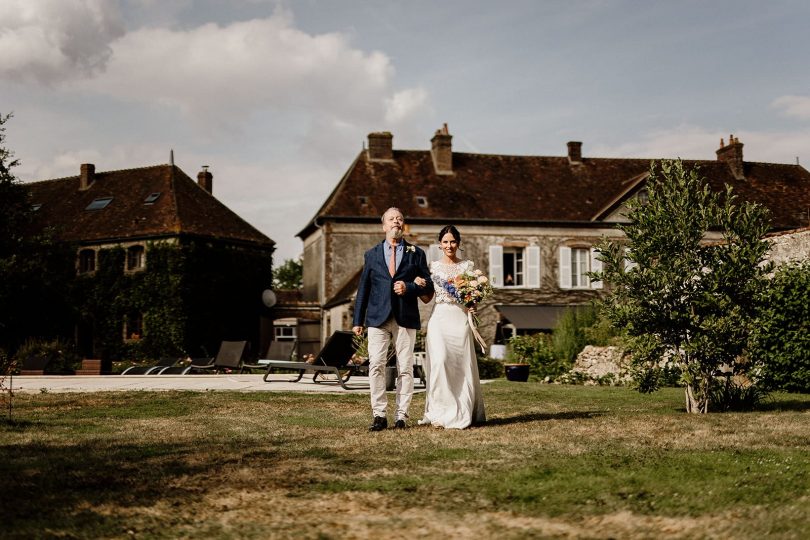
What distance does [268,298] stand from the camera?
34.5 metres

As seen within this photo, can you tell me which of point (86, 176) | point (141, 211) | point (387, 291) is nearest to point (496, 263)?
point (141, 211)

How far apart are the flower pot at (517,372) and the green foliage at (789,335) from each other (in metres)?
5.54

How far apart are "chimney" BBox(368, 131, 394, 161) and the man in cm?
2619

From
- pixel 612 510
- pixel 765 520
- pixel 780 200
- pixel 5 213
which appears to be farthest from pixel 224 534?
pixel 780 200

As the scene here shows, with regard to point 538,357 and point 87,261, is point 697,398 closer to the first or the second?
point 538,357

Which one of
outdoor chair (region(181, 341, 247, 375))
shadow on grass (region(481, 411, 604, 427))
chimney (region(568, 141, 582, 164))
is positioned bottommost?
shadow on grass (region(481, 411, 604, 427))

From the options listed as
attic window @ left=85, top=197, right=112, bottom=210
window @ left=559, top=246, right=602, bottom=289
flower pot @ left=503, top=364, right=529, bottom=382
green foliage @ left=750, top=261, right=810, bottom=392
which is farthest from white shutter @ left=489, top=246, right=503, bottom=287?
green foliage @ left=750, top=261, right=810, bottom=392

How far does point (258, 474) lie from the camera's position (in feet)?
17.1

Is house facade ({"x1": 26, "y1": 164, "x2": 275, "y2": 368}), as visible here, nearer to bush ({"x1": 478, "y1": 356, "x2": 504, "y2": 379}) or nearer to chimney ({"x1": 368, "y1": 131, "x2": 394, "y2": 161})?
chimney ({"x1": 368, "y1": 131, "x2": 394, "y2": 161})


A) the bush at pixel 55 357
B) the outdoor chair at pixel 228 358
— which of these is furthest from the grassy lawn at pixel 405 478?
the bush at pixel 55 357

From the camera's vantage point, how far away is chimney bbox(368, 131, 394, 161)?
33.8m

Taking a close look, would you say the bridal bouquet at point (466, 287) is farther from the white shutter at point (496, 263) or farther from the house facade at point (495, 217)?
the white shutter at point (496, 263)

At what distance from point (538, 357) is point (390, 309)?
12.8m

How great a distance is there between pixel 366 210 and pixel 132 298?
30.7 ft
